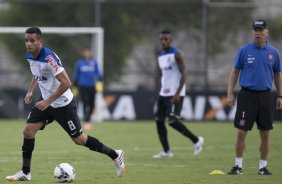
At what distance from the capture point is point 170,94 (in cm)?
1590

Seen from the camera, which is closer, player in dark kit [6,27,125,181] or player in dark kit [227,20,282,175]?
player in dark kit [6,27,125,181]

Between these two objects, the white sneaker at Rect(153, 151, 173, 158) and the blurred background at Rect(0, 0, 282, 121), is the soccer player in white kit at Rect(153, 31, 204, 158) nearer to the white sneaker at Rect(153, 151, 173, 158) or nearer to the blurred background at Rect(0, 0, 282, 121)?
the white sneaker at Rect(153, 151, 173, 158)

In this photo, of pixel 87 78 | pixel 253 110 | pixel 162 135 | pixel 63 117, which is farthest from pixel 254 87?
pixel 87 78

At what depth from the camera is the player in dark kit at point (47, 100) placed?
1114 cm

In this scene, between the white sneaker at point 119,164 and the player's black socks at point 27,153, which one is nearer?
the player's black socks at point 27,153

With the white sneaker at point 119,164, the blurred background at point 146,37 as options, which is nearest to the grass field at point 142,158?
the white sneaker at point 119,164

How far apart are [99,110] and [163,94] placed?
39.9 feet

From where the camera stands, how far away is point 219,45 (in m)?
30.4

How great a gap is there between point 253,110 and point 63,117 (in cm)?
296

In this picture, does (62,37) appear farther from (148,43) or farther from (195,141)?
(195,141)

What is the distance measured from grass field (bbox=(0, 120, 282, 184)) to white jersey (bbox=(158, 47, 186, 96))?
1314 mm

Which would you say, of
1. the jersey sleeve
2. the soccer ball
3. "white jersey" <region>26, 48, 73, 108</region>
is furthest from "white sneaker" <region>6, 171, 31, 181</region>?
the jersey sleeve

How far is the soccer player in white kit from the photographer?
15.7 m

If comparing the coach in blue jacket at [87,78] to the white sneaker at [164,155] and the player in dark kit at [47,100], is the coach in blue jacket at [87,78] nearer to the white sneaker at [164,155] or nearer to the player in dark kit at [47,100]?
the white sneaker at [164,155]
